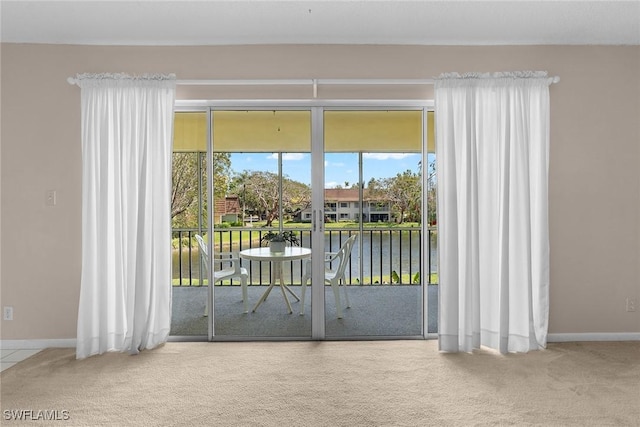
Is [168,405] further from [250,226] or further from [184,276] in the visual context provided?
[250,226]

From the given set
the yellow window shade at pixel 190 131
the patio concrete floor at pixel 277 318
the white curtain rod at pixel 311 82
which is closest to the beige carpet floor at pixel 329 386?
the patio concrete floor at pixel 277 318

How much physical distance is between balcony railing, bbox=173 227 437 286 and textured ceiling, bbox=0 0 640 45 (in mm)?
1688

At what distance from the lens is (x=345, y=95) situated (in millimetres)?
3350

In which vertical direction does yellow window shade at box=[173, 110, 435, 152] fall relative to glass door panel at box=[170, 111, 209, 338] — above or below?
above

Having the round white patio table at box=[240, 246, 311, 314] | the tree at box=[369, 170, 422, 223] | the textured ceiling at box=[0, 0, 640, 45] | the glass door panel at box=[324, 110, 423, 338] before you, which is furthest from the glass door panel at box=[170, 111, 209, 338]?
the tree at box=[369, 170, 422, 223]

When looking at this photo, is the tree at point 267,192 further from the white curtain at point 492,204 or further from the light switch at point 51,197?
the light switch at point 51,197

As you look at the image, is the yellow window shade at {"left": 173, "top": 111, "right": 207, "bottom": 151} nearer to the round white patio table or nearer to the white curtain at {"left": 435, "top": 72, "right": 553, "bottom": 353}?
the round white patio table

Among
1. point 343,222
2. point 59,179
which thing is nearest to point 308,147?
point 343,222

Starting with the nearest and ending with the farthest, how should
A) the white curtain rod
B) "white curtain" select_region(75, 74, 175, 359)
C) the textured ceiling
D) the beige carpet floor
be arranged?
1. the beige carpet floor
2. the textured ceiling
3. "white curtain" select_region(75, 74, 175, 359)
4. the white curtain rod

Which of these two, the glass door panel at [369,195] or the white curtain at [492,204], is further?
the glass door panel at [369,195]

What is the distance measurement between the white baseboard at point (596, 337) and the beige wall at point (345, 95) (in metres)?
0.05

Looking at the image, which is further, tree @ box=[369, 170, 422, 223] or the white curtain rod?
tree @ box=[369, 170, 422, 223]

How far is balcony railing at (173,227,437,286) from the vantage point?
351cm

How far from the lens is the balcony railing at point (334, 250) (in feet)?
11.5
